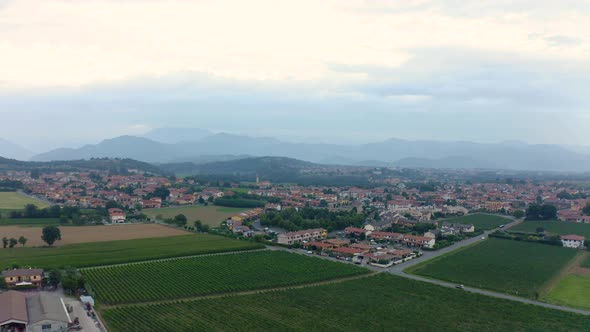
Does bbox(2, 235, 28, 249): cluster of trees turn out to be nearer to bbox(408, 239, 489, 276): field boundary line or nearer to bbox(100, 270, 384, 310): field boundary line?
bbox(100, 270, 384, 310): field boundary line

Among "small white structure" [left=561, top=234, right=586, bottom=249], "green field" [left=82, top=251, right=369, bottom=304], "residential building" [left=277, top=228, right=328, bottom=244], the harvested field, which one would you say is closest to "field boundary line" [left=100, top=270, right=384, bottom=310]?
"green field" [left=82, top=251, right=369, bottom=304]

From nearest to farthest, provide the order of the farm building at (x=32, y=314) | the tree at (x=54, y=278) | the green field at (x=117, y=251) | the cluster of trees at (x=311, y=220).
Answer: the farm building at (x=32, y=314), the tree at (x=54, y=278), the green field at (x=117, y=251), the cluster of trees at (x=311, y=220)

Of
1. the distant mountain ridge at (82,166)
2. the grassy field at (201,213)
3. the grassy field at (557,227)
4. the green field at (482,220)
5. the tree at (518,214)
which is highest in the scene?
the distant mountain ridge at (82,166)

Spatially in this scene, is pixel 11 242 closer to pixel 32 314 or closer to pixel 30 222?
pixel 30 222

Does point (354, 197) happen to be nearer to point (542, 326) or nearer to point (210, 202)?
point (210, 202)

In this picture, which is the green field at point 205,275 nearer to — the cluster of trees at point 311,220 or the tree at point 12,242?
the tree at point 12,242

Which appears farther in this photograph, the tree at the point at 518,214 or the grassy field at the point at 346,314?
the tree at the point at 518,214

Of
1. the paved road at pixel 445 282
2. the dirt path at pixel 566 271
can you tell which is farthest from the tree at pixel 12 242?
the dirt path at pixel 566 271

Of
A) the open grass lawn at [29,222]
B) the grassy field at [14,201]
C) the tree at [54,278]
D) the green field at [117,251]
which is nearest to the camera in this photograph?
the tree at [54,278]
